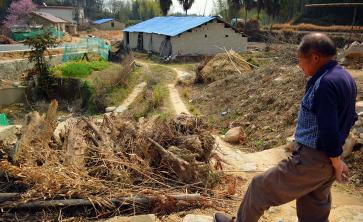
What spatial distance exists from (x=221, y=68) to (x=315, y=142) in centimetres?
1588

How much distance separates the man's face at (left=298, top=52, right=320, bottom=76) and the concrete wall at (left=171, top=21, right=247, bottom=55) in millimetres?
27806

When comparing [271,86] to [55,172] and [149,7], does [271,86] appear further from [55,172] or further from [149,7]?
[149,7]

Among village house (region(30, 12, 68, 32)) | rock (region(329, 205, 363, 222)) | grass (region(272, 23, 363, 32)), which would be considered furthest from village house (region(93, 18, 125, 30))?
rock (region(329, 205, 363, 222))

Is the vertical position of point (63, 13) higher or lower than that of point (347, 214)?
higher

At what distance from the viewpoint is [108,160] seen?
500 centimetres

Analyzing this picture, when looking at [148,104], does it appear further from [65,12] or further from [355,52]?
[65,12]

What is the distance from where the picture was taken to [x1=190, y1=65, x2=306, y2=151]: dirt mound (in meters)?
9.12

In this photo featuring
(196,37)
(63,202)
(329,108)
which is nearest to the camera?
(329,108)

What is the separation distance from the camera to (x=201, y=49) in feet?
103

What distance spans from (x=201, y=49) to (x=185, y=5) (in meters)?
26.5

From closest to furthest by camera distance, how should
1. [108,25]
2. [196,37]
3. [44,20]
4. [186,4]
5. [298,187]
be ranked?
[298,187] → [196,37] → [44,20] → [186,4] → [108,25]

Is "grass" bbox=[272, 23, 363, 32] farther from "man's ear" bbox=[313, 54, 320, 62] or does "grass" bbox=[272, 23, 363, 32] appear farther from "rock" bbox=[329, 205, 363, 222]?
"man's ear" bbox=[313, 54, 320, 62]

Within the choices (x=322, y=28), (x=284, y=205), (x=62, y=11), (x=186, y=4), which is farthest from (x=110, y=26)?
(x=284, y=205)

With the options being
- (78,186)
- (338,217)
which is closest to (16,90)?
(78,186)
